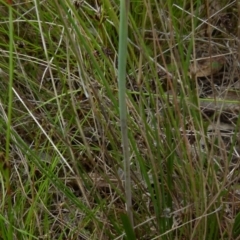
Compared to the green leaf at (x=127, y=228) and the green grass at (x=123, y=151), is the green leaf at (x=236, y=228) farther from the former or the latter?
the green leaf at (x=127, y=228)

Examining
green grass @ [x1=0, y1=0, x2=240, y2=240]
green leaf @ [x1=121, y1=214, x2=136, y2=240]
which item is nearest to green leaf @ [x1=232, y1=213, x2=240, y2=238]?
green grass @ [x1=0, y1=0, x2=240, y2=240]

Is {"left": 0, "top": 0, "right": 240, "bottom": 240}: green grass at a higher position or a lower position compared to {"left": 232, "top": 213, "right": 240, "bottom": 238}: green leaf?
higher

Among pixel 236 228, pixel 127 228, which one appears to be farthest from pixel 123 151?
pixel 236 228

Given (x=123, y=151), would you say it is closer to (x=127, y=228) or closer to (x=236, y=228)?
(x=127, y=228)

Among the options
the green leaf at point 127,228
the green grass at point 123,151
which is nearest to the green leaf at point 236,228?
the green grass at point 123,151

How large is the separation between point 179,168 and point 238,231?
0.51 feet

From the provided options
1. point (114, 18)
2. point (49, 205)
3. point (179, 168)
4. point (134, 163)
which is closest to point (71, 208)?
point (49, 205)

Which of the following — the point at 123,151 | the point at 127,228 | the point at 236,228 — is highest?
the point at 123,151

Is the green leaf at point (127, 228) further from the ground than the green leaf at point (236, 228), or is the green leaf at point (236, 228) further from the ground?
the green leaf at point (127, 228)

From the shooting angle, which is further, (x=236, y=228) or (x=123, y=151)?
(x=236, y=228)

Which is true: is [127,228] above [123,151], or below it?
below

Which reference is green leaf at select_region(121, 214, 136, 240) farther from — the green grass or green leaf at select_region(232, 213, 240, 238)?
green leaf at select_region(232, 213, 240, 238)

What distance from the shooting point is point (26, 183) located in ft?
3.98

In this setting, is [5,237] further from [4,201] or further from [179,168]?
[179,168]
